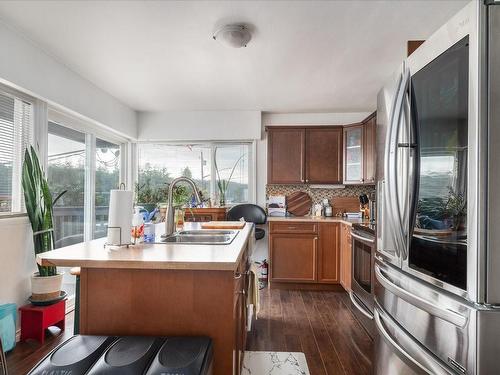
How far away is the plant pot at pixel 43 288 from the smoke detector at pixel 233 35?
2.52 m

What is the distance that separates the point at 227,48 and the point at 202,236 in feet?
5.38

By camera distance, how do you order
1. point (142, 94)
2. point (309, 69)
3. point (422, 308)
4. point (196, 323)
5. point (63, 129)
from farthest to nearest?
point (142, 94) → point (63, 129) → point (309, 69) → point (196, 323) → point (422, 308)

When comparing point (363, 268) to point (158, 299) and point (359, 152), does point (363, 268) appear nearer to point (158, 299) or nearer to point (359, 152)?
point (359, 152)

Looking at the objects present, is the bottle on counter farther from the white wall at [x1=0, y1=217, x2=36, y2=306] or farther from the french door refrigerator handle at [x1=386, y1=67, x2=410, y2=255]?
the white wall at [x1=0, y1=217, x2=36, y2=306]

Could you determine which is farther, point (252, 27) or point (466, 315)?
point (252, 27)

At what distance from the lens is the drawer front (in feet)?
12.0

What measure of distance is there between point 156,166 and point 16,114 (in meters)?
2.21

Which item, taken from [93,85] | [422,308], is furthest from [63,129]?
[422,308]

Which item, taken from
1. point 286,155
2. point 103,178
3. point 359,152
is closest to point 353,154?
point 359,152

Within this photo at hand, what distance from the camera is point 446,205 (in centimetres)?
103

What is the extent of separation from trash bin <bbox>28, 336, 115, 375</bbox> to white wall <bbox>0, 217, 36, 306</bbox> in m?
1.69

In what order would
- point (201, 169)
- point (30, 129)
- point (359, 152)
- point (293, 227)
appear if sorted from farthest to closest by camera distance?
1. point (201, 169)
2. point (359, 152)
3. point (293, 227)
4. point (30, 129)

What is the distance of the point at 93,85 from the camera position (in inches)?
131

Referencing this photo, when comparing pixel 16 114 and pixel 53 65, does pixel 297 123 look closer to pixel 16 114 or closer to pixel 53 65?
pixel 53 65
